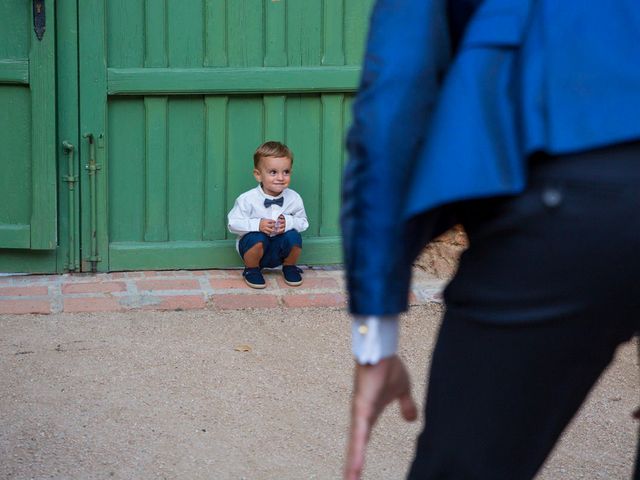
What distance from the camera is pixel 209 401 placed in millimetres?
4137

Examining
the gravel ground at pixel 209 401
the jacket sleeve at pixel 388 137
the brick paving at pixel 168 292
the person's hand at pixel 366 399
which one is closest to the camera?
the jacket sleeve at pixel 388 137

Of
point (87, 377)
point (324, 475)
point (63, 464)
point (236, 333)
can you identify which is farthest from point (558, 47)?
point (236, 333)

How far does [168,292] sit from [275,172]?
0.75 meters

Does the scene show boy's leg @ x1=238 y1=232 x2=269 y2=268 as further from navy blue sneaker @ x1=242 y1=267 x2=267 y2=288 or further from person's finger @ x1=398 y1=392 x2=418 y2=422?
person's finger @ x1=398 y1=392 x2=418 y2=422

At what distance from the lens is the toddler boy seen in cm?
545

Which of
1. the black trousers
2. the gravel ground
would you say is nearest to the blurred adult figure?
the black trousers

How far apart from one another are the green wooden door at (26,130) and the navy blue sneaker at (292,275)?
111 cm

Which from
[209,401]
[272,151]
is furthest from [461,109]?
[272,151]

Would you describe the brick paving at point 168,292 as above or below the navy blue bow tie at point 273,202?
below

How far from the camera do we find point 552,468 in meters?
3.67

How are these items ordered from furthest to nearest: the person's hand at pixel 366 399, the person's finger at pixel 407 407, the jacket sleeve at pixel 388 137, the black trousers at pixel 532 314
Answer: the person's finger at pixel 407 407 < the person's hand at pixel 366 399 < the jacket sleeve at pixel 388 137 < the black trousers at pixel 532 314

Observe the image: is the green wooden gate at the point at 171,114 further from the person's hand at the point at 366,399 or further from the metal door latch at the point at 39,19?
the person's hand at the point at 366,399

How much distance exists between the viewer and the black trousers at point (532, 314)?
4.54 feet

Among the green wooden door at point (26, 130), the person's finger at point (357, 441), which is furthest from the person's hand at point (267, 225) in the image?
the person's finger at point (357, 441)
